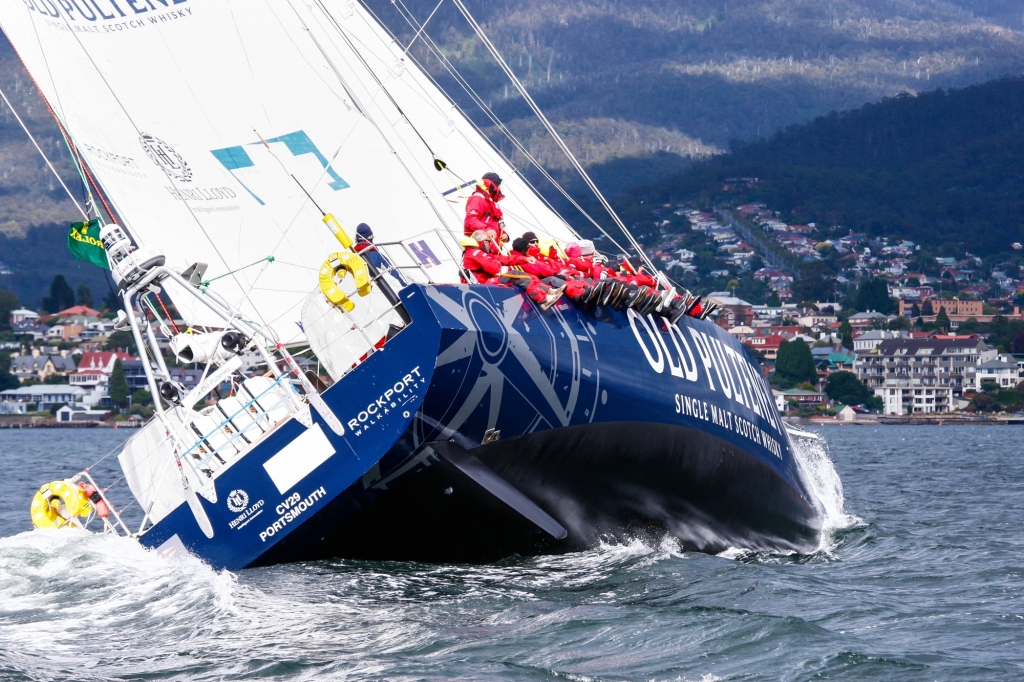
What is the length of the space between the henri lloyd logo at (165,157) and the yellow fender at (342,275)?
560 cm

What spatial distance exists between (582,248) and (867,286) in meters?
122

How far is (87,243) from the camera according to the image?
13.4m

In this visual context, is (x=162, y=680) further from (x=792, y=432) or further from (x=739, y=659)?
(x=792, y=432)

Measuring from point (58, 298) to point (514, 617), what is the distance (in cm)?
13012

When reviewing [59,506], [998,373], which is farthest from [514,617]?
[998,373]

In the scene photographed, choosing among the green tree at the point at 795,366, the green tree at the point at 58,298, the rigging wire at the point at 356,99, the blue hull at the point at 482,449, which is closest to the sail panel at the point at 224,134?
the rigging wire at the point at 356,99

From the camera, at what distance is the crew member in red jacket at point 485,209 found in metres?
10.1

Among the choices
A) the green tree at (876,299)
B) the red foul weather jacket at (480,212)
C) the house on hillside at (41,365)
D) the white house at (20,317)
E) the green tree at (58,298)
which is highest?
the green tree at (58,298)

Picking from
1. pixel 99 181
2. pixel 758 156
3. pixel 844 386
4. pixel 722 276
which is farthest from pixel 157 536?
pixel 758 156

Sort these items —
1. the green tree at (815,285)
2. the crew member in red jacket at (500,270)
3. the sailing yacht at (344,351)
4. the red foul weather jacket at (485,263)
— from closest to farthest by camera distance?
the sailing yacht at (344,351) < the crew member in red jacket at (500,270) < the red foul weather jacket at (485,263) < the green tree at (815,285)

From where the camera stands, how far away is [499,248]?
33.7ft

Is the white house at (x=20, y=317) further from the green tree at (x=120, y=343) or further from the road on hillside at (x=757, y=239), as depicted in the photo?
the road on hillside at (x=757, y=239)

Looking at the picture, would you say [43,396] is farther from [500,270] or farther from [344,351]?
[344,351]

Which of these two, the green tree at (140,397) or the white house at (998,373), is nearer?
the green tree at (140,397)
